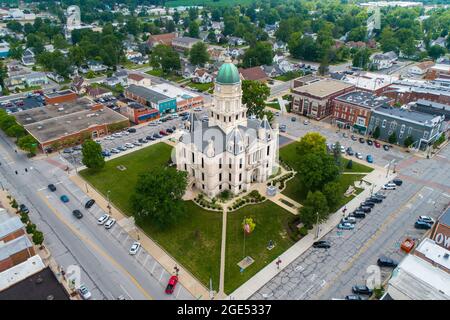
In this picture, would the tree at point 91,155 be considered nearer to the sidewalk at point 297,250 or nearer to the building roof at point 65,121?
the building roof at point 65,121

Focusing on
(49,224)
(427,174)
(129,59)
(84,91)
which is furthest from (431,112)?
(129,59)

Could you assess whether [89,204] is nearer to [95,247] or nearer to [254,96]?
[95,247]

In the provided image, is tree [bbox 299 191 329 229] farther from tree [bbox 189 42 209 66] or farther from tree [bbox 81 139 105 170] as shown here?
tree [bbox 189 42 209 66]

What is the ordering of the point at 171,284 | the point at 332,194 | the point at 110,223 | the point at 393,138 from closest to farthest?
1. the point at 171,284
2. the point at 332,194
3. the point at 110,223
4. the point at 393,138

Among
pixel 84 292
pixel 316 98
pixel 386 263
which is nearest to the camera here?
pixel 84 292

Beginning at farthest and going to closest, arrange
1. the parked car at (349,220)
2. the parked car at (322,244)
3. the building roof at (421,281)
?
1. the parked car at (349,220)
2. the parked car at (322,244)
3. the building roof at (421,281)

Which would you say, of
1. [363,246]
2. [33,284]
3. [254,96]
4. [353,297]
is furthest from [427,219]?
[33,284]

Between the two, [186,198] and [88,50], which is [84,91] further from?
[186,198]

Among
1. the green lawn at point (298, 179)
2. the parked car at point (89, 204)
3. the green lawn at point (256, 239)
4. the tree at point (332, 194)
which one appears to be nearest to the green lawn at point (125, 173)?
the parked car at point (89, 204)

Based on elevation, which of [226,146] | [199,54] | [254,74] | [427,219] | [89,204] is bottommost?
[89,204]
